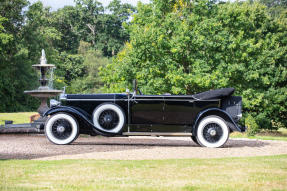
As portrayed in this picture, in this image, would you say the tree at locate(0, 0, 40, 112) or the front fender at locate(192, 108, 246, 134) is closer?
the front fender at locate(192, 108, 246, 134)

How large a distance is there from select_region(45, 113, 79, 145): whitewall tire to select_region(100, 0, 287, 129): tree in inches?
388

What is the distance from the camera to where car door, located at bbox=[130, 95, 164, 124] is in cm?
998

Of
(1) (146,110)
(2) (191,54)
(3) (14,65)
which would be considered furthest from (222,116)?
(3) (14,65)

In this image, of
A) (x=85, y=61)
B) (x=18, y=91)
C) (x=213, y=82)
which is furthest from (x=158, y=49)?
(x=85, y=61)

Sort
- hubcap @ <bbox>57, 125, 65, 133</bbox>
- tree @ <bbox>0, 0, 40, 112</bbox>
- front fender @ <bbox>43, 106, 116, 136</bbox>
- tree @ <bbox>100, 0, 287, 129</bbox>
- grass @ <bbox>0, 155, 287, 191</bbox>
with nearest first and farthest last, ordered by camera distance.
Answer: grass @ <bbox>0, 155, 287, 191</bbox>
front fender @ <bbox>43, 106, 116, 136</bbox>
hubcap @ <bbox>57, 125, 65, 133</bbox>
tree @ <bbox>100, 0, 287, 129</bbox>
tree @ <bbox>0, 0, 40, 112</bbox>

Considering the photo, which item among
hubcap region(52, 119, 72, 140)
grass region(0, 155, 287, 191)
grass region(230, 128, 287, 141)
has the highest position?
hubcap region(52, 119, 72, 140)

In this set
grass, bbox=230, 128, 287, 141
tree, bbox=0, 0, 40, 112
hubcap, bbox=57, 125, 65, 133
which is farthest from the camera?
tree, bbox=0, 0, 40, 112

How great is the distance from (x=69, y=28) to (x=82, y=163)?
54.0 m

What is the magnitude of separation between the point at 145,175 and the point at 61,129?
4.85m

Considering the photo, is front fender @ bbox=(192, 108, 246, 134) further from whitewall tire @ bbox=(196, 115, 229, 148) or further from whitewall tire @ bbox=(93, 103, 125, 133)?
whitewall tire @ bbox=(93, 103, 125, 133)

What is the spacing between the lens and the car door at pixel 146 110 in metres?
9.98

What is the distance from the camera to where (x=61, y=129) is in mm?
10031

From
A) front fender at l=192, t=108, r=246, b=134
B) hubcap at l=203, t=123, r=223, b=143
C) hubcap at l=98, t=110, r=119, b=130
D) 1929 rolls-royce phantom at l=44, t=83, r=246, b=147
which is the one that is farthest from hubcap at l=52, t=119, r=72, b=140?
hubcap at l=203, t=123, r=223, b=143

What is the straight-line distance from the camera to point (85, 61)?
4912 centimetres
